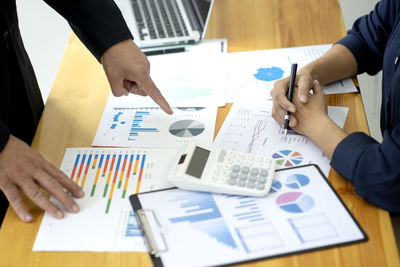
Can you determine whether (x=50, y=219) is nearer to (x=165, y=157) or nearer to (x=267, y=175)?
(x=165, y=157)

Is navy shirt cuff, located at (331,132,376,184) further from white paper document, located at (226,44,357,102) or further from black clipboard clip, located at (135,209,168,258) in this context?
black clipboard clip, located at (135,209,168,258)

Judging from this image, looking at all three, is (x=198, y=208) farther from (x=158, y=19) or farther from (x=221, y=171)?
(x=158, y=19)

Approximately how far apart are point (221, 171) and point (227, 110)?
27 centimetres

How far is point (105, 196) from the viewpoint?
899 mm

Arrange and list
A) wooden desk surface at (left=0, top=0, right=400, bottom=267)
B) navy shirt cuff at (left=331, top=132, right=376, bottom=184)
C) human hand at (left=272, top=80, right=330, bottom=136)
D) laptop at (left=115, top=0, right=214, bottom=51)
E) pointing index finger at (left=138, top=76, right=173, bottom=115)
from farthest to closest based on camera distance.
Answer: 1. laptop at (left=115, top=0, right=214, bottom=51)
2. pointing index finger at (left=138, top=76, right=173, bottom=115)
3. human hand at (left=272, top=80, right=330, bottom=136)
4. navy shirt cuff at (left=331, top=132, right=376, bottom=184)
5. wooden desk surface at (left=0, top=0, right=400, bottom=267)

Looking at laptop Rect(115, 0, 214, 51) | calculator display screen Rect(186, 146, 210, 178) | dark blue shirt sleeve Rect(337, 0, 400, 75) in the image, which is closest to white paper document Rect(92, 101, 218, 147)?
calculator display screen Rect(186, 146, 210, 178)

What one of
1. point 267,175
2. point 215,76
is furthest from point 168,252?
point 215,76

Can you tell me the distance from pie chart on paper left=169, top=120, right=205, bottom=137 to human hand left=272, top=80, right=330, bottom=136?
184 millimetres

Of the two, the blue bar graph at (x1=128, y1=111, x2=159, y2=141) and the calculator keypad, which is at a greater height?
the calculator keypad

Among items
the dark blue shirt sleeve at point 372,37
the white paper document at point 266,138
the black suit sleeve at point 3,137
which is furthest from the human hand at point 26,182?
the dark blue shirt sleeve at point 372,37

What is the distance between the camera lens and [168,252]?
77cm

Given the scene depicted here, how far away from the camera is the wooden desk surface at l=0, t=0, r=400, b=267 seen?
2.51 feet

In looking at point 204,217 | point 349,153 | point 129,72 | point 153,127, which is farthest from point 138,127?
point 349,153

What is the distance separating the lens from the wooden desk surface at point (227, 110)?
2.51 feet
